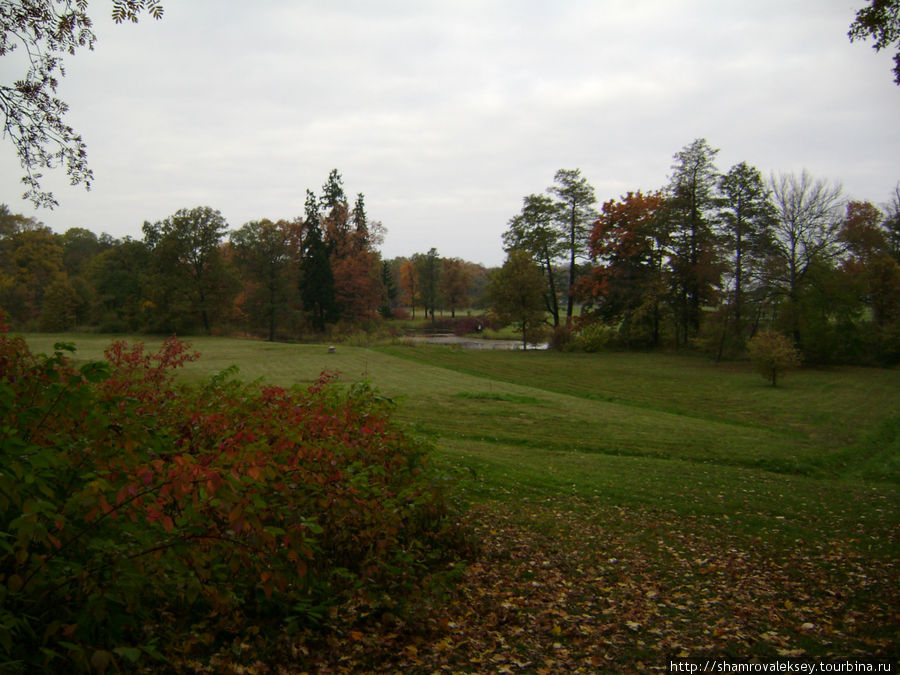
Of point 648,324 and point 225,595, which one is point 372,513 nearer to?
point 225,595

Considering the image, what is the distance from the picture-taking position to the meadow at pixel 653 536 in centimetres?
396

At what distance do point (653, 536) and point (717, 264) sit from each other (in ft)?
119

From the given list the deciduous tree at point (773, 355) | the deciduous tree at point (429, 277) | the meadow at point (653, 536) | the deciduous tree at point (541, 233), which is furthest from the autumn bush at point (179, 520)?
the deciduous tree at point (429, 277)

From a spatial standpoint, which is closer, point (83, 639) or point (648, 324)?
point (83, 639)

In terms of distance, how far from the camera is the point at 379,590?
4113 mm

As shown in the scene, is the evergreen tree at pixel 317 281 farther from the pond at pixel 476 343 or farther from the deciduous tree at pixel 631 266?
the deciduous tree at pixel 631 266

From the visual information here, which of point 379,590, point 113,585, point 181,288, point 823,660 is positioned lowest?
point 823,660

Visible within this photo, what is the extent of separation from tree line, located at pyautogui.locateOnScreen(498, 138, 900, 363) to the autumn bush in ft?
118

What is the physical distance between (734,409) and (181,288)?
150 ft

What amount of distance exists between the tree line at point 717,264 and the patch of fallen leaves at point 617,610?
3251 cm

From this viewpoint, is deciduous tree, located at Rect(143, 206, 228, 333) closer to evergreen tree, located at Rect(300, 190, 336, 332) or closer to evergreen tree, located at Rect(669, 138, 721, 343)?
evergreen tree, located at Rect(300, 190, 336, 332)

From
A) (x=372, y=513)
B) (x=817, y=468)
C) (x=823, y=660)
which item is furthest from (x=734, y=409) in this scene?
(x=372, y=513)

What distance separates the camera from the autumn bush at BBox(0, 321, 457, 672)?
102 inches

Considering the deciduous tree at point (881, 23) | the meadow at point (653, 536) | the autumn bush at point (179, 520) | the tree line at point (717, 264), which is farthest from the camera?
the tree line at point (717, 264)
